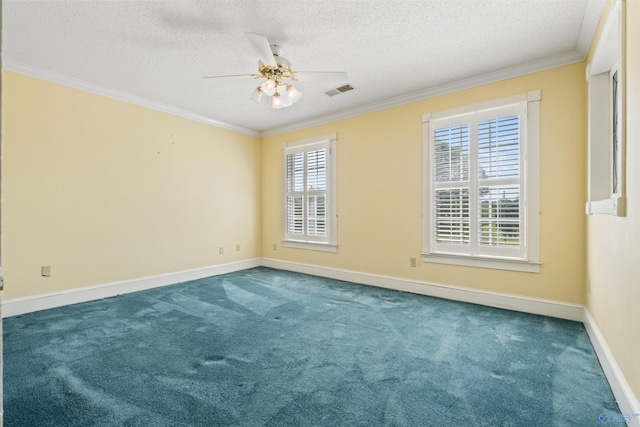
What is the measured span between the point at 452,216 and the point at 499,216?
0.50 metres

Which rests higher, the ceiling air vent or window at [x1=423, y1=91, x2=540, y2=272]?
the ceiling air vent

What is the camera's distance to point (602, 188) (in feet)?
8.83

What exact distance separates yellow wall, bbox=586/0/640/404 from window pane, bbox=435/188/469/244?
146 centimetres

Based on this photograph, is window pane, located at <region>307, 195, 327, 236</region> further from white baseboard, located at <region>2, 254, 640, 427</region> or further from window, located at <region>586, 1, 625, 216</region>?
window, located at <region>586, 1, 625, 216</region>

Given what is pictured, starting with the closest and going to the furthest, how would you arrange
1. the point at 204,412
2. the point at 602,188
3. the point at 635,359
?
the point at 635,359 → the point at 204,412 → the point at 602,188

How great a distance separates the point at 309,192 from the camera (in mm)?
5363

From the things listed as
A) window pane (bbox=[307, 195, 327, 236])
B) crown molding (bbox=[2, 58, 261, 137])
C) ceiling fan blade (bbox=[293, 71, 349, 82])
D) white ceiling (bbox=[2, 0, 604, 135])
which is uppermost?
white ceiling (bbox=[2, 0, 604, 135])

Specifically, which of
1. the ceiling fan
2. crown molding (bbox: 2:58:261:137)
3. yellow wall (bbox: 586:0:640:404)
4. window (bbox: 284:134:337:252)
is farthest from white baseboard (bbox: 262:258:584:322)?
crown molding (bbox: 2:58:261:137)

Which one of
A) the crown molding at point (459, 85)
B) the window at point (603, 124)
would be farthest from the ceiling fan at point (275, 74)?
the window at point (603, 124)

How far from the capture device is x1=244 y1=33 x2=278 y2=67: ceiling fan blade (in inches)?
95.1

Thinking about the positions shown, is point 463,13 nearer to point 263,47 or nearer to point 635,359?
point 263,47

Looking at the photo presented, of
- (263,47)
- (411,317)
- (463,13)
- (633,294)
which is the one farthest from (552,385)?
(263,47)

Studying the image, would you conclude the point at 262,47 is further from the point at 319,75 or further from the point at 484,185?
the point at 484,185

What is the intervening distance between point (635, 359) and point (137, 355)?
10.4 ft
